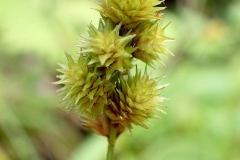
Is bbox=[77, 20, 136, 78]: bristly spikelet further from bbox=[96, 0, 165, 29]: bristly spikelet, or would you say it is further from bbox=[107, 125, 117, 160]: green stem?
bbox=[107, 125, 117, 160]: green stem

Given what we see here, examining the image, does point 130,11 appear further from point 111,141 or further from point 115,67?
point 111,141

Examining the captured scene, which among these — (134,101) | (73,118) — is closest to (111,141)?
(134,101)

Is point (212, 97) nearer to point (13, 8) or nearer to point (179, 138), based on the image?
point (179, 138)

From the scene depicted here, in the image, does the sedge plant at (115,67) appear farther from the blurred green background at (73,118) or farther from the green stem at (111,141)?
the blurred green background at (73,118)

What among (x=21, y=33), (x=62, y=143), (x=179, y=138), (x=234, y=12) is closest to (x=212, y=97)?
(x=179, y=138)

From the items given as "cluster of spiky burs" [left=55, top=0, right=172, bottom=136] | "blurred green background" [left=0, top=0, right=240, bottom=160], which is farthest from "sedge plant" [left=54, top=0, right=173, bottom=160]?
"blurred green background" [left=0, top=0, right=240, bottom=160]

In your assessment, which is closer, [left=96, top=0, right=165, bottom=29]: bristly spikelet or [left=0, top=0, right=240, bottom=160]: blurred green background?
[left=96, top=0, right=165, bottom=29]: bristly spikelet

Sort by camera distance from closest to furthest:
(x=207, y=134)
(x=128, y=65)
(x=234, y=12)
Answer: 1. (x=128, y=65)
2. (x=207, y=134)
3. (x=234, y=12)
